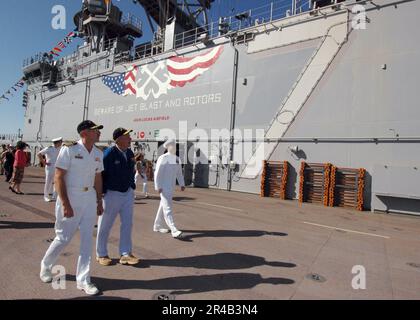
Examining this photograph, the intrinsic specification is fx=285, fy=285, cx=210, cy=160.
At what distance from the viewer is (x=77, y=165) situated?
3.44m

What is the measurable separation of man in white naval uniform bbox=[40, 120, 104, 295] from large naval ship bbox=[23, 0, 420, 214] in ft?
37.6

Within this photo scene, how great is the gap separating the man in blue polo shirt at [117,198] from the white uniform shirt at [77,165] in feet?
2.36

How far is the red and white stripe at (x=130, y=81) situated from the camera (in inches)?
886

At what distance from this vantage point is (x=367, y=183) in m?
12.2

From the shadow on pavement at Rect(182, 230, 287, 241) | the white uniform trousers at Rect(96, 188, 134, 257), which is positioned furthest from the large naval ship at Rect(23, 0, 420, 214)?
the white uniform trousers at Rect(96, 188, 134, 257)

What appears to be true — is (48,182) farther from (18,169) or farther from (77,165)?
(77,165)

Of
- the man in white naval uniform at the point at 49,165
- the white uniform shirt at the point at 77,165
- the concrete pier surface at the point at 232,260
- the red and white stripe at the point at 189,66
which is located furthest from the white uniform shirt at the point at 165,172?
the red and white stripe at the point at 189,66

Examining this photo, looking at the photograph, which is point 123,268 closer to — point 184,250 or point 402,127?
point 184,250

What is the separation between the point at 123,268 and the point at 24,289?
48.4 inches

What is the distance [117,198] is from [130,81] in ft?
66.4

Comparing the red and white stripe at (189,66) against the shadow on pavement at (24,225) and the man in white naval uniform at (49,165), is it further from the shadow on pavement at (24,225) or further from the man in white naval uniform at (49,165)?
the shadow on pavement at (24,225)

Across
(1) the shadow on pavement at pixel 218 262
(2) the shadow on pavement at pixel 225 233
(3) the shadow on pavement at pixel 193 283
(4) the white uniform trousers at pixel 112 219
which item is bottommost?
(3) the shadow on pavement at pixel 193 283

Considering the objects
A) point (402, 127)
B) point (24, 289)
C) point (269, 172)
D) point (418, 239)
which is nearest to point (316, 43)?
point (402, 127)

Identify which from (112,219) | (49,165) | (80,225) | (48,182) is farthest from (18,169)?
(80,225)
